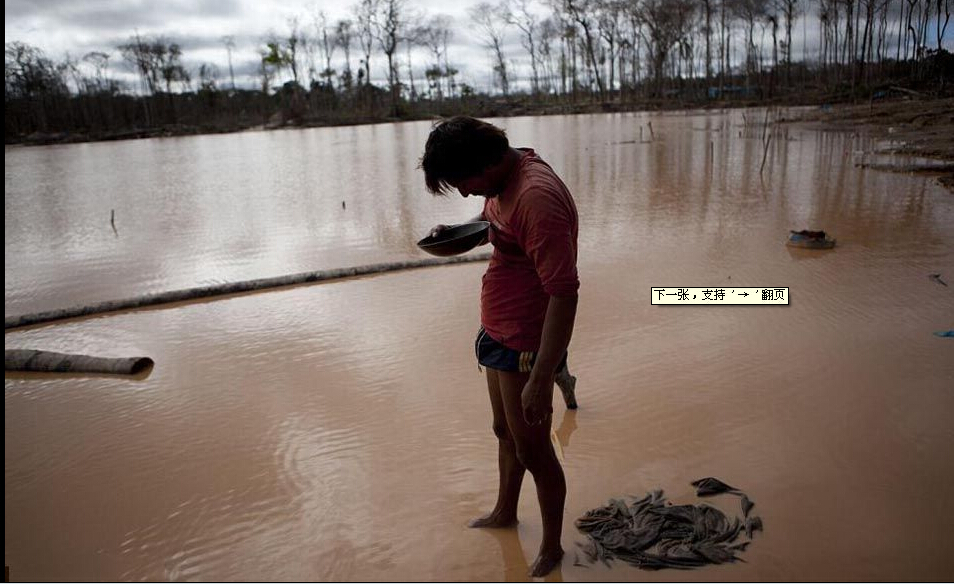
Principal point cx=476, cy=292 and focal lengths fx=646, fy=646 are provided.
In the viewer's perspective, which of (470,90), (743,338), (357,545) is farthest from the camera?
(470,90)

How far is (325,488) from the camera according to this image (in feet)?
8.96

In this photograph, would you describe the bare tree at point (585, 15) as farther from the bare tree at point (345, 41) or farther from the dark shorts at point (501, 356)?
the dark shorts at point (501, 356)

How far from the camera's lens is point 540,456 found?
1.90m

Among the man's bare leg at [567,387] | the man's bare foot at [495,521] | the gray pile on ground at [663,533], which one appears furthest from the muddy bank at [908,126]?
the man's bare foot at [495,521]

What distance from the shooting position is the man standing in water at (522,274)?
1.60 m

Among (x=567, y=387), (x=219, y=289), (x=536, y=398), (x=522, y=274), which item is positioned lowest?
(x=567, y=387)

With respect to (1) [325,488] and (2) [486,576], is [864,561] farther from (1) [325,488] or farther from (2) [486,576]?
(1) [325,488]

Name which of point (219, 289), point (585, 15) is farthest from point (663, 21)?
point (219, 289)

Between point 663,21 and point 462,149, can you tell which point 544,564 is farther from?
point 663,21

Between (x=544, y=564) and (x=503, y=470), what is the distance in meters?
0.32

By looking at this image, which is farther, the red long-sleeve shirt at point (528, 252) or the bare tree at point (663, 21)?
the bare tree at point (663, 21)

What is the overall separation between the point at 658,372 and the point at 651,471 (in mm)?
1067

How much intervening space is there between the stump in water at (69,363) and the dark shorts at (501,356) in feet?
10.5

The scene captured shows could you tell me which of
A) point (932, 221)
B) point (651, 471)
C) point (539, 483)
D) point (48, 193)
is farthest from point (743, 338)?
point (48, 193)
